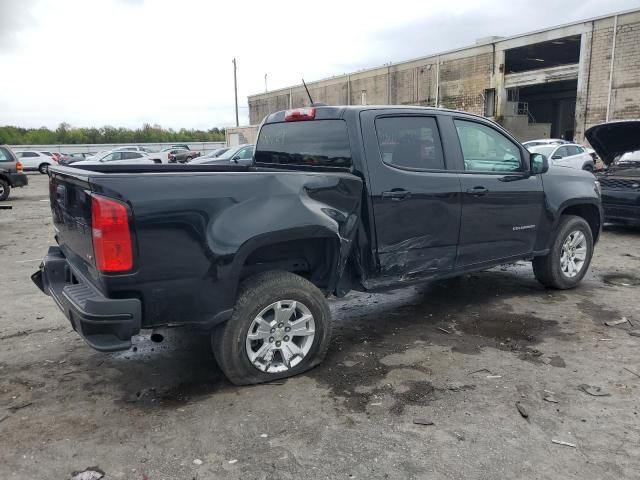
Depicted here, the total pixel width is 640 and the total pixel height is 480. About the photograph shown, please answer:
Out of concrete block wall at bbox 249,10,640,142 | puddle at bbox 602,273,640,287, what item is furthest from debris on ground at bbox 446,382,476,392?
concrete block wall at bbox 249,10,640,142

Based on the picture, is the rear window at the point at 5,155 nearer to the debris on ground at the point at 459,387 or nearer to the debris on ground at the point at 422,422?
the debris on ground at the point at 459,387

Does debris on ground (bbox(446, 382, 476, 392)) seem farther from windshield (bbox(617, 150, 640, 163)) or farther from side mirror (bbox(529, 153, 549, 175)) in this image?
windshield (bbox(617, 150, 640, 163))

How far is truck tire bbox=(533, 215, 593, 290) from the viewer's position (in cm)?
573

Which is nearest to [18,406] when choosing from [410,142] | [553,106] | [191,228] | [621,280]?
[191,228]

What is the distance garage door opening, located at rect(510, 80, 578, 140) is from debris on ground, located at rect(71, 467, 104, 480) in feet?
129

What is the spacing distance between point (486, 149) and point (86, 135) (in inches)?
2722

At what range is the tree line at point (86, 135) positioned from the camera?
205ft

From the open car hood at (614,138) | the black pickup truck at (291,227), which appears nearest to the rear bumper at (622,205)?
the open car hood at (614,138)

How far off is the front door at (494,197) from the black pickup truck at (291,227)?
2 cm

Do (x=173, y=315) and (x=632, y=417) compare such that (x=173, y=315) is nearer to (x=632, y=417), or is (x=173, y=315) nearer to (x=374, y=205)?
(x=374, y=205)

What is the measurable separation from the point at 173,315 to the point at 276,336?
76 cm

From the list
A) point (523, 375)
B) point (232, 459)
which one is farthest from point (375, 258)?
point (232, 459)

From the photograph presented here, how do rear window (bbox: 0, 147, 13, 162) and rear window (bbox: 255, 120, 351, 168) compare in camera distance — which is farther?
rear window (bbox: 0, 147, 13, 162)

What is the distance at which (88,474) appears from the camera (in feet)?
8.80
